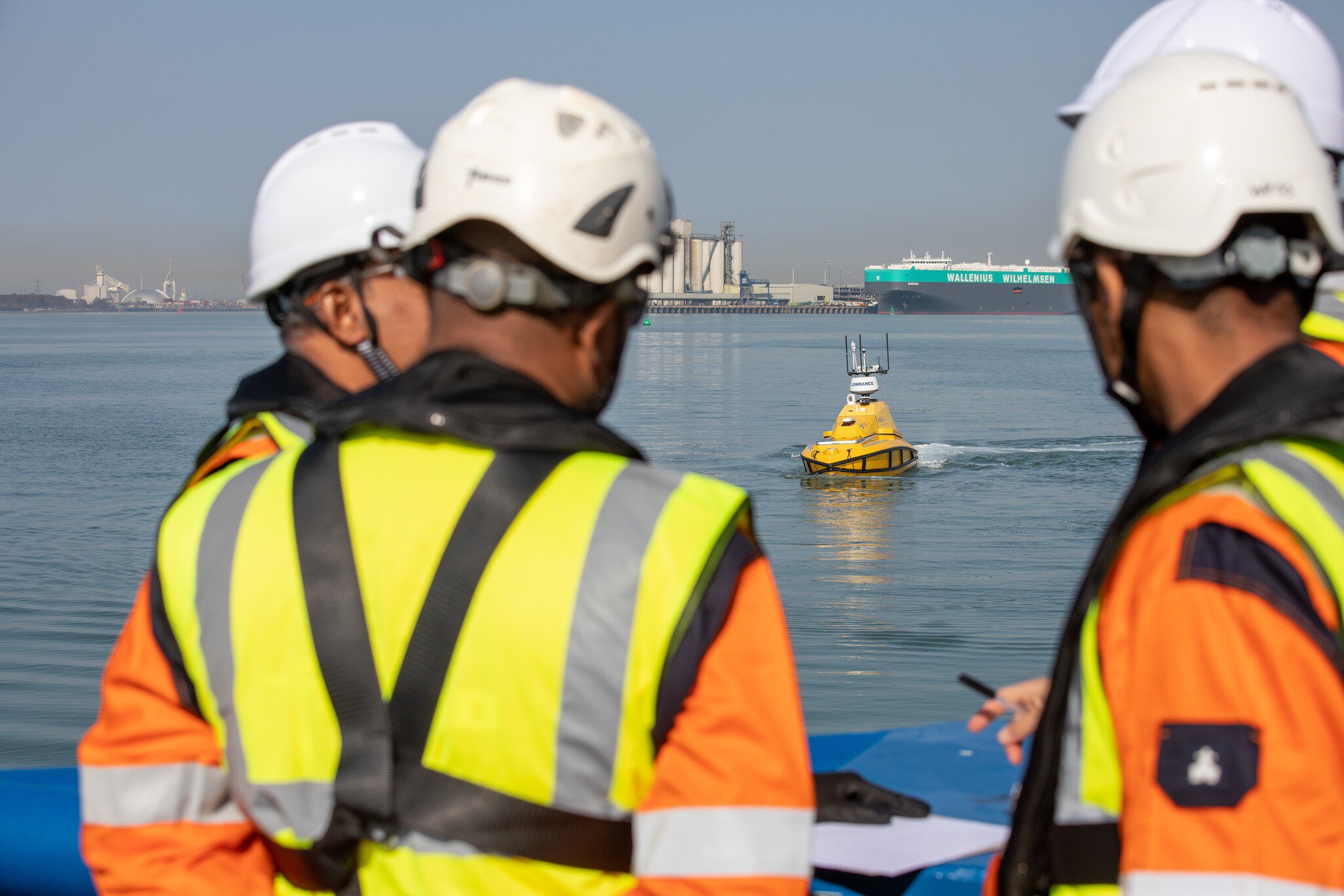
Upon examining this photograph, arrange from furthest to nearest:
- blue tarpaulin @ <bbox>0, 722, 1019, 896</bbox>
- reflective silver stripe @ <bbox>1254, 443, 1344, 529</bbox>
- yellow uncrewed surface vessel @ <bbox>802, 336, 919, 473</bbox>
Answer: yellow uncrewed surface vessel @ <bbox>802, 336, 919, 473</bbox> → blue tarpaulin @ <bbox>0, 722, 1019, 896</bbox> → reflective silver stripe @ <bbox>1254, 443, 1344, 529</bbox>

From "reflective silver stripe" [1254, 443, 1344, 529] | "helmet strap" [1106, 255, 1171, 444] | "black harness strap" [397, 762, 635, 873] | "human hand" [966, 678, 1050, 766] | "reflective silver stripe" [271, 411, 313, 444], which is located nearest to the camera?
"reflective silver stripe" [1254, 443, 1344, 529]

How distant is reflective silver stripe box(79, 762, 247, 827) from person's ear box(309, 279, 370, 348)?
3.69ft

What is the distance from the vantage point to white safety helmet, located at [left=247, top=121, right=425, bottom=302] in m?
2.70

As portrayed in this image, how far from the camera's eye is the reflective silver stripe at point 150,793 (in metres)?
1.56

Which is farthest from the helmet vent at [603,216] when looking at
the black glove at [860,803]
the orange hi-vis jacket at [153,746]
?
the black glove at [860,803]

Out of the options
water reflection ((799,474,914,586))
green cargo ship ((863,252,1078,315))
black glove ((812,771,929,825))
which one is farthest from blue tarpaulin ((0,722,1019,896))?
green cargo ship ((863,252,1078,315))

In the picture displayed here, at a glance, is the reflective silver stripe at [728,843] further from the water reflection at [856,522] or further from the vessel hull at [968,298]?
the vessel hull at [968,298]

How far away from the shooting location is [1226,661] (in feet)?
3.98

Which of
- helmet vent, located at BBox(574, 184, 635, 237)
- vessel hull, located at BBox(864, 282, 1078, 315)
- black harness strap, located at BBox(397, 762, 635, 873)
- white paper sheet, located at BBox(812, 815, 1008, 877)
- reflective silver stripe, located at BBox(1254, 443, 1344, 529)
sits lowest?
vessel hull, located at BBox(864, 282, 1078, 315)

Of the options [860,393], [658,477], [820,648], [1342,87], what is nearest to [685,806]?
[658,477]

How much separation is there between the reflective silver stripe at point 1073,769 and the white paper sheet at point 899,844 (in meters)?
1.21

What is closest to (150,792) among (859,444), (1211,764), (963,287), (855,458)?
(1211,764)

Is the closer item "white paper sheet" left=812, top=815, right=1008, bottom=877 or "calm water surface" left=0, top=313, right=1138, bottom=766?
"white paper sheet" left=812, top=815, right=1008, bottom=877

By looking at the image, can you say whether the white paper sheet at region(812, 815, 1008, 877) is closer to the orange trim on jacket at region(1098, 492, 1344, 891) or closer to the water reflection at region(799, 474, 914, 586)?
the orange trim on jacket at region(1098, 492, 1344, 891)
